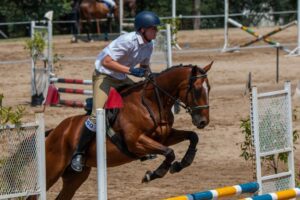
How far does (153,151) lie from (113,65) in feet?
3.12

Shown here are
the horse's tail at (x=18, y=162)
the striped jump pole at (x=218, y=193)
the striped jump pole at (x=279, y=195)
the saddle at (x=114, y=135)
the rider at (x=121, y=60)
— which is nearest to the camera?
the horse's tail at (x=18, y=162)

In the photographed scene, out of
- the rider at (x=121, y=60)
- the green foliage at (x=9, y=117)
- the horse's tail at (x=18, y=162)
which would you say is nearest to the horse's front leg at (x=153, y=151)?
the rider at (x=121, y=60)

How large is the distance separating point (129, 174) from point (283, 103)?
3.05m

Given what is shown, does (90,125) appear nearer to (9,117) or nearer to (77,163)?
(77,163)

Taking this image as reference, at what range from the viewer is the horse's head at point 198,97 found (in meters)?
8.49

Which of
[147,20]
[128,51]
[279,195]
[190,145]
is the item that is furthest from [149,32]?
[279,195]

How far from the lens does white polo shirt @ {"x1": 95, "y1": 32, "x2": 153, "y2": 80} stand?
889cm

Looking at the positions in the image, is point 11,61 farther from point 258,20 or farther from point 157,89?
point 157,89

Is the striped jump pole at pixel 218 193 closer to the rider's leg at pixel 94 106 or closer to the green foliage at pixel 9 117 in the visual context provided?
the green foliage at pixel 9 117

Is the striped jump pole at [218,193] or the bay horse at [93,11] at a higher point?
the striped jump pole at [218,193]

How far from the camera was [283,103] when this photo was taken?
884 centimetres

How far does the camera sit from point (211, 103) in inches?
668

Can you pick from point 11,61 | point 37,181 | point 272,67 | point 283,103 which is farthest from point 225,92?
point 37,181

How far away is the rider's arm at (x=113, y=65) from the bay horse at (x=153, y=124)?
9.0 inches
